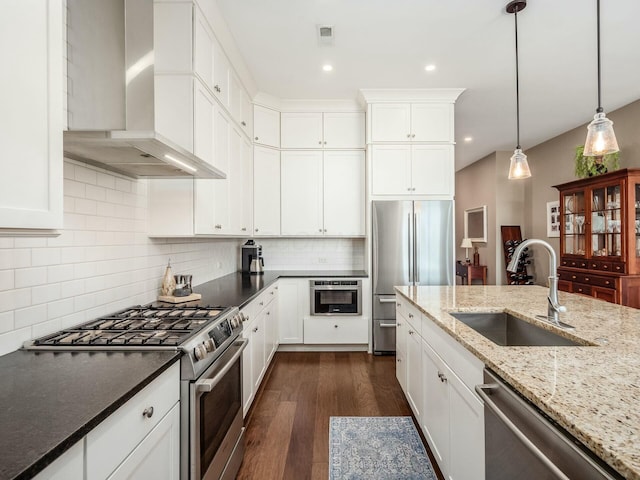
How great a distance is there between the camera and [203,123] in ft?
7.38

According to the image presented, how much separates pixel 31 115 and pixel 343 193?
337 cm

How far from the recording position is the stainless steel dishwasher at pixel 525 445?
0.73 meters

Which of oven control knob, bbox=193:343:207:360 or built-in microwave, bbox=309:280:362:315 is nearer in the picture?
oven control knob, bbox=193:343:207:360

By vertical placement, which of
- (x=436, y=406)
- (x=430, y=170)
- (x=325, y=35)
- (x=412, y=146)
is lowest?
(x=436, y=406)

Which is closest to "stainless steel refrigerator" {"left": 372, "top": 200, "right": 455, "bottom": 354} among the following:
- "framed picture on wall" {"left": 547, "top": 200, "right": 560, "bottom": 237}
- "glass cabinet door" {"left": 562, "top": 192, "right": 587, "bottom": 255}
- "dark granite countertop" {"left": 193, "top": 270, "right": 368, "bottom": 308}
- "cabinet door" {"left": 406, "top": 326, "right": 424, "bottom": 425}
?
"dark granite countertop" {"left": 193, "top": 270, "right": 368, "bottom": 308}

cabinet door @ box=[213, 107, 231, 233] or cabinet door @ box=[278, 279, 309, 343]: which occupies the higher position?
cabinet door @ box=[213, 107, 231, 233]

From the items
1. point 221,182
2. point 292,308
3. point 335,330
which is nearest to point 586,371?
point 221,182

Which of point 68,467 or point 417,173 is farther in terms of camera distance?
point 417,173

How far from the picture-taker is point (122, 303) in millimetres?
1906

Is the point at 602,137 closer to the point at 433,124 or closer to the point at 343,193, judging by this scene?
the point at 433,124

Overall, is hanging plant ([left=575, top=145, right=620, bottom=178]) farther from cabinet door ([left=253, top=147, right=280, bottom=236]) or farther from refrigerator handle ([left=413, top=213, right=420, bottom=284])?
cabinet door ([left=253, top=147, right=280, bottom=236])

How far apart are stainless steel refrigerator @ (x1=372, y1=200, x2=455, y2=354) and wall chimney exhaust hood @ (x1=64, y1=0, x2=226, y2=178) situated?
2250 millimetres

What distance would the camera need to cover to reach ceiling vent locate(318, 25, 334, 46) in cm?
254

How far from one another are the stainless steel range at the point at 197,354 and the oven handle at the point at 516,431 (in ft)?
3.36
